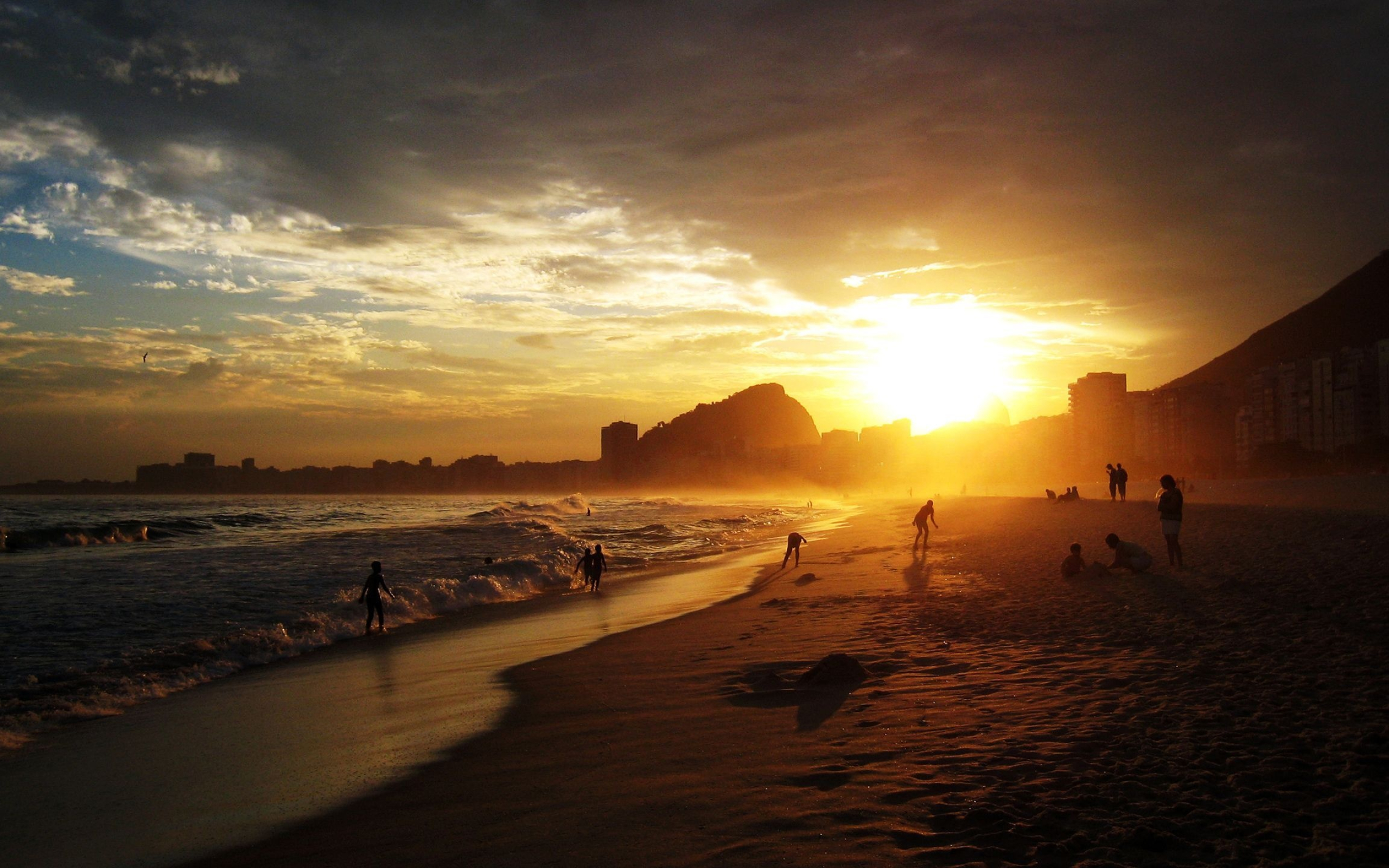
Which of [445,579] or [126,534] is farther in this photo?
[126,534]

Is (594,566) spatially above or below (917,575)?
below

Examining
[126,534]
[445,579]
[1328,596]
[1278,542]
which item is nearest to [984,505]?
[1278,542]

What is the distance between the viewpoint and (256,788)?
7.19 meters

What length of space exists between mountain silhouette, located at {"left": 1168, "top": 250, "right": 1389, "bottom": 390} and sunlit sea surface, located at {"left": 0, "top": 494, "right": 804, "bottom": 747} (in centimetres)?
15836

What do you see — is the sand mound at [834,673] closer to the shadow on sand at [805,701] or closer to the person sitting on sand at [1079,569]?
the shadow on sand at [805,701]

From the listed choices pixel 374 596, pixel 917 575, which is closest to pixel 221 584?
pixel 374 596

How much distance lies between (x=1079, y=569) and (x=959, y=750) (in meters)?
11.0

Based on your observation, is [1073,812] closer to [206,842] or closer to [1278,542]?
[206,842]

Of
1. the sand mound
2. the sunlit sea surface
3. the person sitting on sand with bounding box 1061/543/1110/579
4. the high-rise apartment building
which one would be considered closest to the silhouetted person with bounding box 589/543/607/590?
the sunlit sea surface

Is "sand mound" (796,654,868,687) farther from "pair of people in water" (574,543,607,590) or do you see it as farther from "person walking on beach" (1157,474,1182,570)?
"pair of people in water" (574,543,607,590)

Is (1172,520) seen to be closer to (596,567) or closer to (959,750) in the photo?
(959,750)

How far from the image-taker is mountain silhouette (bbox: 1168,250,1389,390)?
161 m

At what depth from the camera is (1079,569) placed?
15695 millimetres

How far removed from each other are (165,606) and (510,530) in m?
25.0
